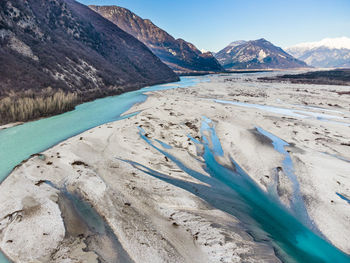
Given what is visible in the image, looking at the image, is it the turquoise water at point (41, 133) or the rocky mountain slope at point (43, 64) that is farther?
the rocky mountain slope at point (43, 64)

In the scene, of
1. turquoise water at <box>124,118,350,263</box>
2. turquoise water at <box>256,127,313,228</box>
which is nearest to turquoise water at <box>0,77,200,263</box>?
turquoise water at <box>124,118,350,263</box>

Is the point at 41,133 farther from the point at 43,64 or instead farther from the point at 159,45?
the point at 159,45

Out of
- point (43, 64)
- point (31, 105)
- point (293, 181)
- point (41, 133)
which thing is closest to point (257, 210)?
point (293, 181)

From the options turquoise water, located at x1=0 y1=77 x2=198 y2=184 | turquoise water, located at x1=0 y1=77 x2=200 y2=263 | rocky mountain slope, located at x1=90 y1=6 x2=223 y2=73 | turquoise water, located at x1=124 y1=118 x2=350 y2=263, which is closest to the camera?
turquoise water, located at x1=124 y1=118 x2=350 y2=263

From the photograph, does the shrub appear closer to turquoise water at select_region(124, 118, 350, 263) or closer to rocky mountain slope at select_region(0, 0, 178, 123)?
rocky mountain slope at select_region(0, 0, 178, 123)

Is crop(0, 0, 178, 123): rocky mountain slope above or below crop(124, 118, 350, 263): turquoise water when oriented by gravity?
above

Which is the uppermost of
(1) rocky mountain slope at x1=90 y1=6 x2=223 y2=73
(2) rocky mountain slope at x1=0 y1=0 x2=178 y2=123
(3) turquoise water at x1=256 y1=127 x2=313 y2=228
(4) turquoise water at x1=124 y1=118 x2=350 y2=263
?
(1) rocky mountain slope at x1=90 y1=6 x2=223 y2=73

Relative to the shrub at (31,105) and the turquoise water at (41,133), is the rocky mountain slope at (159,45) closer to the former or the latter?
the shrub at (31,105)

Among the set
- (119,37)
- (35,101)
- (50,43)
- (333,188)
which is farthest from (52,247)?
(119,37)

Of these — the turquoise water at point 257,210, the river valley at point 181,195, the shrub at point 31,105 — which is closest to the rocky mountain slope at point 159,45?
the shrub at point 31,105
